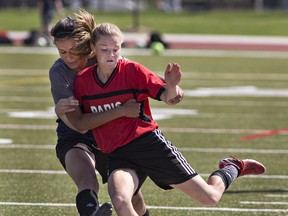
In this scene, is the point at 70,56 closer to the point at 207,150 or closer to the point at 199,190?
the point at 199,190

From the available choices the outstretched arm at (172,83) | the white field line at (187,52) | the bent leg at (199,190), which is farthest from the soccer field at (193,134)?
the white field line at (187,52)

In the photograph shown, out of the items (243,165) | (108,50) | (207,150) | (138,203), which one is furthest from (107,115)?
(207,150)

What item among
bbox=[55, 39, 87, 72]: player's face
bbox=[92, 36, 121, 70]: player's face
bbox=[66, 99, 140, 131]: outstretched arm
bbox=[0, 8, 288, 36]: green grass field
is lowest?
bbox=[0, 8, 288, 36]: green grass field

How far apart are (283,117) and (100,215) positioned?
27.4 ft

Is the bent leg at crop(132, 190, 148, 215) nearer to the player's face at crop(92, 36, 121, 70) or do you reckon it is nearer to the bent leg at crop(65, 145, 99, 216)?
the bent leg at crop(65, 145, 99, 216)

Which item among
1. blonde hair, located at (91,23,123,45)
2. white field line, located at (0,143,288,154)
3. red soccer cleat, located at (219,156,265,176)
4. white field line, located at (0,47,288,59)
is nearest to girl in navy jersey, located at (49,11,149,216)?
blonde hair, located at (91,23,123,45)

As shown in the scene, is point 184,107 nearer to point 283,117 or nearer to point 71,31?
point 283,117

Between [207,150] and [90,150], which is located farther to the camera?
[207,150]

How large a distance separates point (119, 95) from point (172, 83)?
0.43m

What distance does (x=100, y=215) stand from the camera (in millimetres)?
5664

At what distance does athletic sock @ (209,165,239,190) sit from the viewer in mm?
6430

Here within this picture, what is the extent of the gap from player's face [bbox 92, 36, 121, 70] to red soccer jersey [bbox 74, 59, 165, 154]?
11 cm

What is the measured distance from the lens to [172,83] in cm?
575

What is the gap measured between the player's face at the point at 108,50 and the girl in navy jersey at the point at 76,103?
29 centimetres
